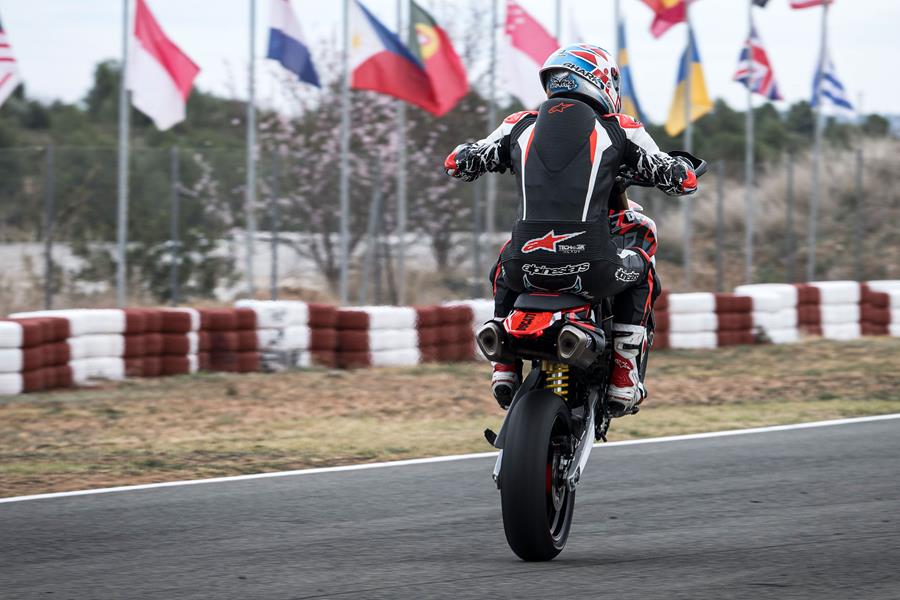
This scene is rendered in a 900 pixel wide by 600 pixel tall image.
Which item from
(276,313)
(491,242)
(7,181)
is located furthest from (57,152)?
(491,242)

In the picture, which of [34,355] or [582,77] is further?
[34,355]

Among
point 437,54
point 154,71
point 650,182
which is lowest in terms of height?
point 650,182

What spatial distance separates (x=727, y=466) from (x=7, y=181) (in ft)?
36.4

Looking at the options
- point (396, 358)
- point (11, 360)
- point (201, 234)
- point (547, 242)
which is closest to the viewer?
point (547, 242)

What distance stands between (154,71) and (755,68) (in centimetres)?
1323

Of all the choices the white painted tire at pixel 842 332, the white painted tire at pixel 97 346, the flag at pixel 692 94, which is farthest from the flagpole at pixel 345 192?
the flag at pixel 692 94

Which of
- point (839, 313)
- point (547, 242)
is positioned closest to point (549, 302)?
point (547, 242)

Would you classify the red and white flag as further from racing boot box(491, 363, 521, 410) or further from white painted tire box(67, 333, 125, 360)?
racing boot box(491, 363, 521, 410)

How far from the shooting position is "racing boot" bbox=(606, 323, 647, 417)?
5852 millimetres

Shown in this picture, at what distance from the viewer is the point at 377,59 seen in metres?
18.5

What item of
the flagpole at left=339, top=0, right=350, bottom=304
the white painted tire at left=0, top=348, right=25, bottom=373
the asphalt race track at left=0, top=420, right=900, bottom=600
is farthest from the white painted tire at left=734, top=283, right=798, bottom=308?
the asphalt race track at left=0, top=420, right=900, bottom=600

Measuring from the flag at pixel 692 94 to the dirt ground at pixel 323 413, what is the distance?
1083 centimetres

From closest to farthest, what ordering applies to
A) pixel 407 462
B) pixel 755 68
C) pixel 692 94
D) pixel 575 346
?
Result: 1. pixel 575 346
2. pixel 407 462
3. pixel 755 68
4. pixel 692 94

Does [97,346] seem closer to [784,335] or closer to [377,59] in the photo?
[377,59]
